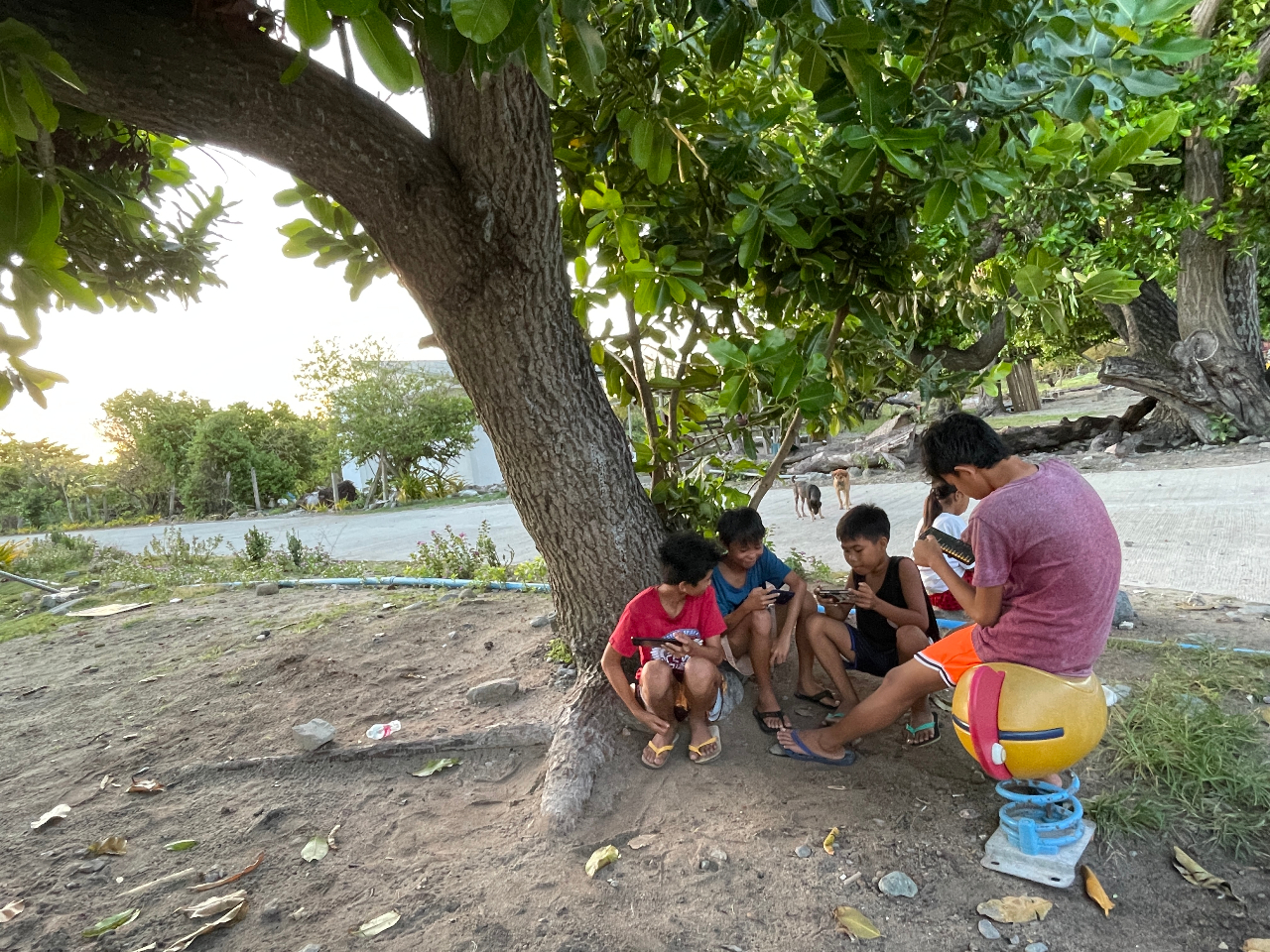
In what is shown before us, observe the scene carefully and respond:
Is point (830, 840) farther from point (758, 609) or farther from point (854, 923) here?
point (758, 609)

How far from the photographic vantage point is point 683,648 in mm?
2549

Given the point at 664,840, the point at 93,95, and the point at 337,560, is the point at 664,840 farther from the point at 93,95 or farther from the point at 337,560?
the point at 337,560

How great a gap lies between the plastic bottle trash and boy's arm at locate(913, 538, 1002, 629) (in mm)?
2299

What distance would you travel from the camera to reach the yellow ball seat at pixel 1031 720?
1.91 metres

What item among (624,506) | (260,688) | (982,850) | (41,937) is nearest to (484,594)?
(260,688)

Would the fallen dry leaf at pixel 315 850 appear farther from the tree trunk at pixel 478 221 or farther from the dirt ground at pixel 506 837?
the tree trunk at pixel 478 221

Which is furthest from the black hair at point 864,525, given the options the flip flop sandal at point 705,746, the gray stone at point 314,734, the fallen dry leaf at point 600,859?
the gray stone at point 314,734

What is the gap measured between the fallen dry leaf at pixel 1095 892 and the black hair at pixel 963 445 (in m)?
1.14

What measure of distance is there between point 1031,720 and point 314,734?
2704 mm

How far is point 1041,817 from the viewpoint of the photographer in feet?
6.67

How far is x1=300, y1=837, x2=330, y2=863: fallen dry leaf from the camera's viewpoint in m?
2.31

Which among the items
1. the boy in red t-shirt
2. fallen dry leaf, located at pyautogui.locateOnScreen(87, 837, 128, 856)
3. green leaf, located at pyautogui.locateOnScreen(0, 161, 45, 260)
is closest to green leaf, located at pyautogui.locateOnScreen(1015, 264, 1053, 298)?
the boy in red t-shirt

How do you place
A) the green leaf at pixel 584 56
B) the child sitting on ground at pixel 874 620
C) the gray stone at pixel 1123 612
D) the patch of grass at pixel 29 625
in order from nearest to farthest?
the green leaf at pixel 584 56
the child sitting on ground at pixel 874 620
the gray stone at pixel 1123 612
the patch of grass at pixel 29 625

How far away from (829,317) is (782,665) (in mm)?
1572
